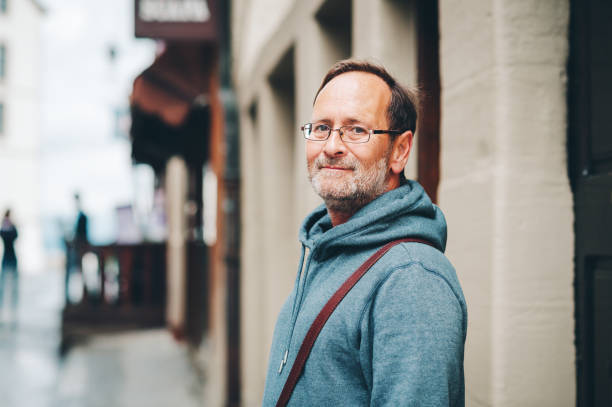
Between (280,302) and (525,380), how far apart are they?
290 centimetres

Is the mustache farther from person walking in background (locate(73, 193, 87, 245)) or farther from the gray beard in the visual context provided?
person walking in background (locate(73, 193, 87, 245))

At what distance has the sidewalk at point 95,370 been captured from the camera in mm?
6133

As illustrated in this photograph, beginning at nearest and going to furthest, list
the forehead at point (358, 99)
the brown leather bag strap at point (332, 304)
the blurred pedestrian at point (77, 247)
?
the brown leather bag strap at point (332, 304) < the forehead at point (358, 99) < the blurred pedestrian at point (77, 247)

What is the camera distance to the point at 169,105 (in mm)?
6996

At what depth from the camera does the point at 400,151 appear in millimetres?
1471

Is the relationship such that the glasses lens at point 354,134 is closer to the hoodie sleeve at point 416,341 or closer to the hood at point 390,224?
the hood at point 390,224

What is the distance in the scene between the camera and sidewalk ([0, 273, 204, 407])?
6133mm

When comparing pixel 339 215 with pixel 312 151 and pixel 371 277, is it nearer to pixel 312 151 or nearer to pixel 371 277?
pixel 312 151

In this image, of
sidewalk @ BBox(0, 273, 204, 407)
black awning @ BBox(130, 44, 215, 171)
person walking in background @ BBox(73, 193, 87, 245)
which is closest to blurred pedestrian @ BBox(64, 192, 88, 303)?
person walking in background @ BBox(73, 193, 87, 245)

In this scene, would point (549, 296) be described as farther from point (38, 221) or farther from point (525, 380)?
point (38, 221)

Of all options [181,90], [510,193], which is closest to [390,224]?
[510,193]

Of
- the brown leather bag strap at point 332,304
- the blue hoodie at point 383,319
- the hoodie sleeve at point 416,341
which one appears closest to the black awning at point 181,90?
the blue hoodie at point 383,319

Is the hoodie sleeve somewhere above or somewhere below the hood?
below

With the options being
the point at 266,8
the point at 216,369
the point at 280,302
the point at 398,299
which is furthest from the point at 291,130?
the point at 398,299
